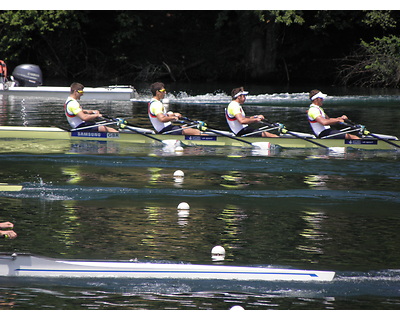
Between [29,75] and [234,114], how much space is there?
16766mm

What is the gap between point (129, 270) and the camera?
902 cm

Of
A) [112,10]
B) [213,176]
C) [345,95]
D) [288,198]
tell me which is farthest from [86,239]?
[112,10]

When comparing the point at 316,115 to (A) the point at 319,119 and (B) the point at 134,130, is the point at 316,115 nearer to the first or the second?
(A) the point at 319,119

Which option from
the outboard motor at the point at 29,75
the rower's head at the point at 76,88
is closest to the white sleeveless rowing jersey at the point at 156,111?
the rower's head at the point at 76,88

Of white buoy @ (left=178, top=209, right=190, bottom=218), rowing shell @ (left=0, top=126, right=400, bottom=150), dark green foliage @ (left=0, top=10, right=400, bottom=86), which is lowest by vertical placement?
white buoy @ (left=178, top=209, right=190, bottom=218)

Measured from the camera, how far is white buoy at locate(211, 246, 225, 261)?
10023mm

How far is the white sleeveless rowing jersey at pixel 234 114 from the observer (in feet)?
60.4

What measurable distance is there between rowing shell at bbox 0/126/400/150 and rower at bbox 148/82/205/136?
0.13m

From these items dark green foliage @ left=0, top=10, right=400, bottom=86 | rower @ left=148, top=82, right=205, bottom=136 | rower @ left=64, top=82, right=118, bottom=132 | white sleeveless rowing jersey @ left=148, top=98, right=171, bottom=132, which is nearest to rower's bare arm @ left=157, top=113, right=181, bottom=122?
rower @ left=148, top=82, right=205, bottom=136

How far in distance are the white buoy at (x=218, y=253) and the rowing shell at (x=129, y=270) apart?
0.98 meters

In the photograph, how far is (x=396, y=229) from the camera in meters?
11.6

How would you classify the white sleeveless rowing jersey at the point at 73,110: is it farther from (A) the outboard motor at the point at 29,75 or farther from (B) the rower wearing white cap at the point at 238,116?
(A) the outboard motor at the point at 29,75

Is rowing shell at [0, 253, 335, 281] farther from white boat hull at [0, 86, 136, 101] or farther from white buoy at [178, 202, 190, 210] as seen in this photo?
white boat hull at [0, 86, 136, 101]
